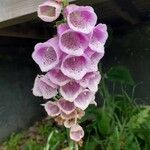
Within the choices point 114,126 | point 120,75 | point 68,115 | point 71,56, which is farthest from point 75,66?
point 120,75

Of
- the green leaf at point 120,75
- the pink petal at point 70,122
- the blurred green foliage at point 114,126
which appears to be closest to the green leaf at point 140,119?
the blurred green foliage at point 114,126

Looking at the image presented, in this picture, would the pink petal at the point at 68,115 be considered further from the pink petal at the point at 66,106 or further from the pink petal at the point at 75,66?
the pink petal at the point at 75,66

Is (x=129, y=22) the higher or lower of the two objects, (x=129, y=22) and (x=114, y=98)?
the higher

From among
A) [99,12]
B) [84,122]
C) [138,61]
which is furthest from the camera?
[138,61]

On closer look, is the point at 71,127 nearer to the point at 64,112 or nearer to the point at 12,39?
the point at 64,112

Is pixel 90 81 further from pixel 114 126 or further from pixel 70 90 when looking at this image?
pixel 114 126

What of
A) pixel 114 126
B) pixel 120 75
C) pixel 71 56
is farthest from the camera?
pixel 120 75

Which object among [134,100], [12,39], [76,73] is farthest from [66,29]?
[12,39]
